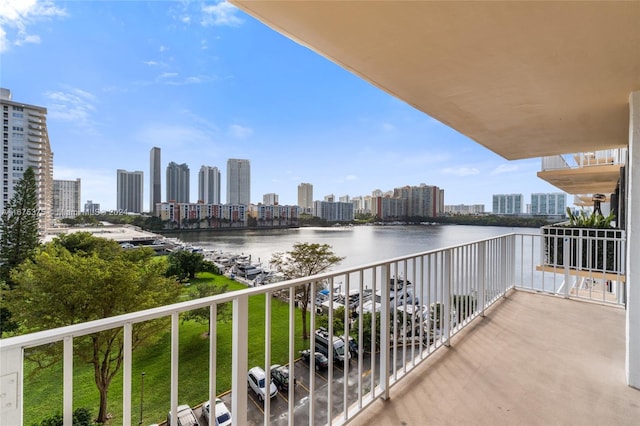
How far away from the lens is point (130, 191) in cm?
2064

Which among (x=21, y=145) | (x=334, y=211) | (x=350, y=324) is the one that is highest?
(x=21, y=145)

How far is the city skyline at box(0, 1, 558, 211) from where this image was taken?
16.4 metres

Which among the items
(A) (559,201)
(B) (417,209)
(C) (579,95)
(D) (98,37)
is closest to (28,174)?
(D) (98,37)

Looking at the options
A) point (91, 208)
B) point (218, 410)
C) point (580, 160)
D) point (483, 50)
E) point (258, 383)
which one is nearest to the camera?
point (483, 50)

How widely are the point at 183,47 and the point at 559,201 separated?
3296cm

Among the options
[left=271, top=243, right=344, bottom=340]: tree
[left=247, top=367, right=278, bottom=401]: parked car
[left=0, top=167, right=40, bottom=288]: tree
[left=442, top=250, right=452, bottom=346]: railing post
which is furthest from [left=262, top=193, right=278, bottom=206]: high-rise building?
[left=442, top=250, right=452, bottom=346]: railing post

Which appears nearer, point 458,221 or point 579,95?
point 579,95

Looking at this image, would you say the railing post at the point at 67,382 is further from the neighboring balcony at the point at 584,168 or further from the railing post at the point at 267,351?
the neighboring balcony at the point at 584,168

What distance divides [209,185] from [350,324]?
1031 inches

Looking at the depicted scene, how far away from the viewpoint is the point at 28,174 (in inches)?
460

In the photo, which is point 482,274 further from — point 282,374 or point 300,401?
point 300,401

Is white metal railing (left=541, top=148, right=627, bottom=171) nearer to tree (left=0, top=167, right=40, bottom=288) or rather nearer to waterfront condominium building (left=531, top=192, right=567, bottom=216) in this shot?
waterfront condominium building (left=531, top=192, right=567, bottom=216)

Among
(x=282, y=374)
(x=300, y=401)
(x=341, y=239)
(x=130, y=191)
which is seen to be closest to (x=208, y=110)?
(x=130, y=191)

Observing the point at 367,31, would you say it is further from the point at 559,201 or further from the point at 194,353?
the point at 559,201
